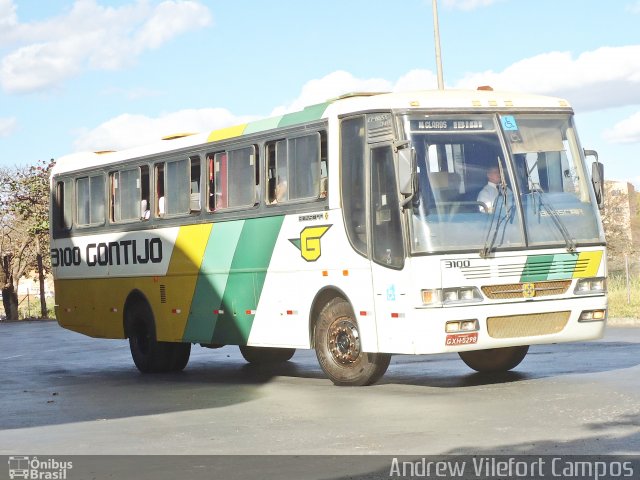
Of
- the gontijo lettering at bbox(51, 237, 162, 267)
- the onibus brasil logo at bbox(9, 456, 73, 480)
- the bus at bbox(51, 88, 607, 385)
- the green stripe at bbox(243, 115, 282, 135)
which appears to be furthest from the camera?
the gontijo lettering at bbox(51, 237, 162, 267)

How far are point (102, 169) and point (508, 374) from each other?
8.09m

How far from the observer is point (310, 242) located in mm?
16031

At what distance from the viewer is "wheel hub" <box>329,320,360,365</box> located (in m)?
15.4

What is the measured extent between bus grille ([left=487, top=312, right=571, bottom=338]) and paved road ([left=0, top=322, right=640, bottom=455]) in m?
0.61

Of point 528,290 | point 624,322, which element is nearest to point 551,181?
point 528,290

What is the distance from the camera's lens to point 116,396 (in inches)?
631

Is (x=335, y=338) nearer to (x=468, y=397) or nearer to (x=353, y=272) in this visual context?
(x=353, y=272)

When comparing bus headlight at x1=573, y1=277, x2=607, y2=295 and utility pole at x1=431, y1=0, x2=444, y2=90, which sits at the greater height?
utility pole at x1=431, y1=0, x2=444, y2=90

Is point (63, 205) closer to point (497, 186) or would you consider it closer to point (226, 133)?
point (226, 133)

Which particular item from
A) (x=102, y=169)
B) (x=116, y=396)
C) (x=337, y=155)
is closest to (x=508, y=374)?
(x=337, y=155)

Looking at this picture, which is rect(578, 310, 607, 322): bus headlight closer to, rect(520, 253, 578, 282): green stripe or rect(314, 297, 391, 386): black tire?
rect(520, 253, 578, 282): green stripe

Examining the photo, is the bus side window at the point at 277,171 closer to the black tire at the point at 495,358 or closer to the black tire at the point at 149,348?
the black tire at the point at 495,358

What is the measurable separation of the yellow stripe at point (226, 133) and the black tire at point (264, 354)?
3.83 meters

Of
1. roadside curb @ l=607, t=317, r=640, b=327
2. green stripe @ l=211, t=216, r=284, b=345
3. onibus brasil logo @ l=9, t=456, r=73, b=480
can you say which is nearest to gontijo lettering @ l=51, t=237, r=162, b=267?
green stripe @ l=211, t=216, r=284, b=345
